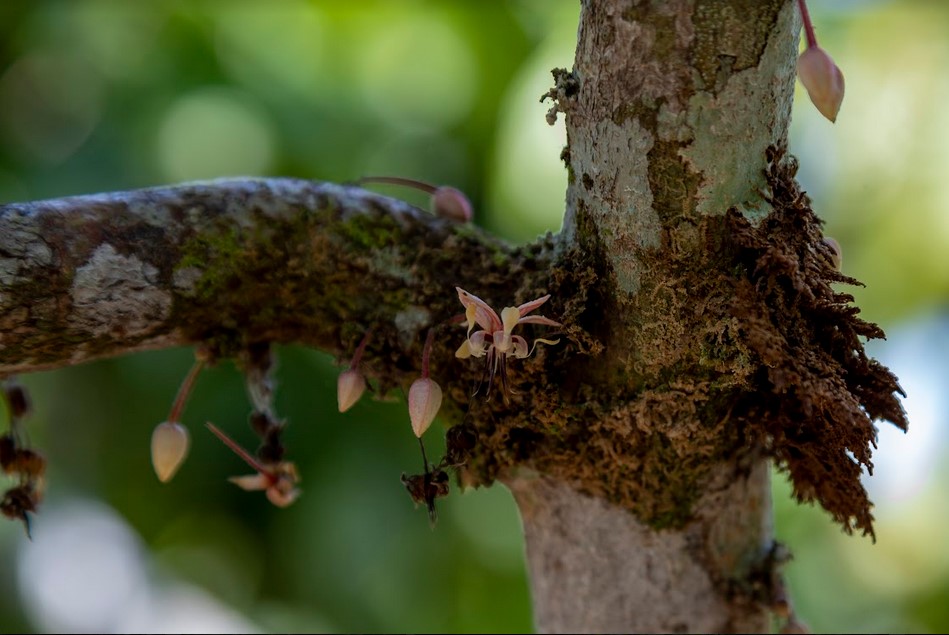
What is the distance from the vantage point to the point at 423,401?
952 mm

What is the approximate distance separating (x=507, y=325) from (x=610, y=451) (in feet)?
0.70

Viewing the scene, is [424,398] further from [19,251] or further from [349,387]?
[19,251]

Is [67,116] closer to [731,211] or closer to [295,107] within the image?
[295,107]

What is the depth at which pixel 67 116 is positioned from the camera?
12.1 ft

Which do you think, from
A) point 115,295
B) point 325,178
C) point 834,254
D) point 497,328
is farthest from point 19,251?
point 325,178

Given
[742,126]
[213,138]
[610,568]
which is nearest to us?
[742,126]

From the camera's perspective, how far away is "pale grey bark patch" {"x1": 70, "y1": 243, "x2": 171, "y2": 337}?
37.1 inches

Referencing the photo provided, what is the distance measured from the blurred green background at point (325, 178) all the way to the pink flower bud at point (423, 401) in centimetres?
265

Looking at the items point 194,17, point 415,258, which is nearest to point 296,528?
point 194,17

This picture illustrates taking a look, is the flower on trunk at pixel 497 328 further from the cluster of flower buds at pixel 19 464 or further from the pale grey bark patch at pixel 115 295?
the cluster of flower buds at pixel 19 464

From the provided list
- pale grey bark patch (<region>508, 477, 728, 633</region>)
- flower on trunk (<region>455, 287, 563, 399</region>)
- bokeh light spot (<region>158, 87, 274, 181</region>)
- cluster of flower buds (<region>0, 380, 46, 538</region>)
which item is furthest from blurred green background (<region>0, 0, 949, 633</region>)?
flower on trunk (<region>455, 287, 563, 399</region>)

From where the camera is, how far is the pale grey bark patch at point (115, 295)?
3.09 feet

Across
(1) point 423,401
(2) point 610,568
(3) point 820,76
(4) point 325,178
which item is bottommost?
(2) point 610,568

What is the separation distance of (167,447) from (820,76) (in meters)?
0.86
